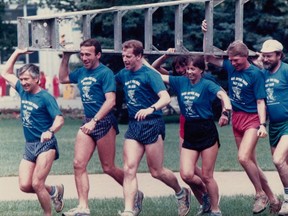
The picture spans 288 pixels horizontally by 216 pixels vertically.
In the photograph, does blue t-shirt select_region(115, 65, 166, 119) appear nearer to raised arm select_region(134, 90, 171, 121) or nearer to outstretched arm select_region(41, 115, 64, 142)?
raised arm select_region(134, 90, 171, 121)

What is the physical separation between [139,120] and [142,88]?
1.18 feet

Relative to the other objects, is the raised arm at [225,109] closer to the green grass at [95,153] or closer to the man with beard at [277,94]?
the man with beard at [277,94]

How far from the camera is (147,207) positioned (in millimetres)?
11055

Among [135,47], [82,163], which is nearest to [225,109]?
[135,47]

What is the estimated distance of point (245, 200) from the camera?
11.5 meters

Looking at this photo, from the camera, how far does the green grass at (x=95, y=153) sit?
15.4m

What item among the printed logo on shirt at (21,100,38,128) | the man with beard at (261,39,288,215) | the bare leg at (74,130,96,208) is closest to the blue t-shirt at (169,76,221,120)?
the man with beard at (261,39,288,215)

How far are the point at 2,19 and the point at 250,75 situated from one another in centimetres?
2479

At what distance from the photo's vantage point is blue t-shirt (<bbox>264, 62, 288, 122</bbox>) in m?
10.3

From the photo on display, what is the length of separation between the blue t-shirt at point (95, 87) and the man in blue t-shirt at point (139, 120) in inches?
8.3

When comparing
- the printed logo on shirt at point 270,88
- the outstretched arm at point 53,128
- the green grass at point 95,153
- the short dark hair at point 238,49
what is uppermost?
the short dark hair at point 238,49

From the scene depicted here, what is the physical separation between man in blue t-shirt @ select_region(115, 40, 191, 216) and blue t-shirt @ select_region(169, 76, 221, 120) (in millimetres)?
286

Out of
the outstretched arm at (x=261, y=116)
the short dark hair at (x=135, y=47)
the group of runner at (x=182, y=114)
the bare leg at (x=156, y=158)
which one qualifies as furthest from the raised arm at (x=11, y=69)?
the outstretched arm at (x=261, y=116)

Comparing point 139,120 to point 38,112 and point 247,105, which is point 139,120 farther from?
point 247,105
